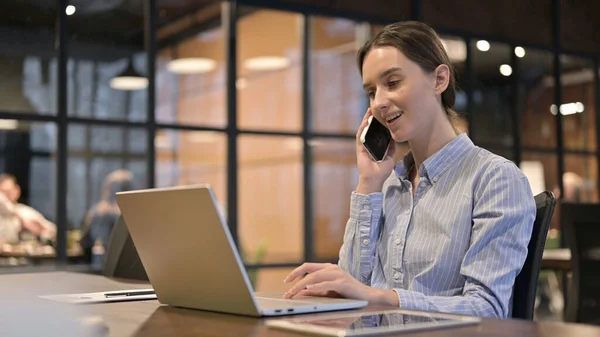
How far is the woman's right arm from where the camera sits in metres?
2.10

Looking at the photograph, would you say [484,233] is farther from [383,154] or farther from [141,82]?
[141,82]

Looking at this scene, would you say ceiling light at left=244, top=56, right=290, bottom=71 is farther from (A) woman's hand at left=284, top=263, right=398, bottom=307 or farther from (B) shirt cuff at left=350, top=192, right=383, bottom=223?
(A) woman's hand at left=284, top=263, right=398, bottom=307

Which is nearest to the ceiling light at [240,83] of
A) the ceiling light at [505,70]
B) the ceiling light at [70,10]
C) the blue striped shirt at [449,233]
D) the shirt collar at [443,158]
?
the ceiling light at [70,10]

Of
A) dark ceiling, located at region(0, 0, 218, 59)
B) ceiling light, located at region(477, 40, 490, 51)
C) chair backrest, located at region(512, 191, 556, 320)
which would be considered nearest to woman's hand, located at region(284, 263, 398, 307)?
chair backrest, located at region(512, 191, 556, 320)

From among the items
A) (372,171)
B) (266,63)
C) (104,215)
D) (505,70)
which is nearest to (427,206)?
(372,171)

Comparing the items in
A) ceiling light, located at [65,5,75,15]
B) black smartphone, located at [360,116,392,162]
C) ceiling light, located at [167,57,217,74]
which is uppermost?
ceiling light, located at [65,5,75,15]

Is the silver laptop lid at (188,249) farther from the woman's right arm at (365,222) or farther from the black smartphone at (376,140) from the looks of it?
the black smartphone at (376,140)

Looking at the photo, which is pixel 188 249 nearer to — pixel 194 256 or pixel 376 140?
pixel 194 256

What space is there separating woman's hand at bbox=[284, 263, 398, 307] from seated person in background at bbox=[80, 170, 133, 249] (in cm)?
363

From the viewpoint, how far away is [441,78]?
2088 mm

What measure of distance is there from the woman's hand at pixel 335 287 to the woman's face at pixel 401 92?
0.59 m

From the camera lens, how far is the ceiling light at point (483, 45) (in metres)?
7.09

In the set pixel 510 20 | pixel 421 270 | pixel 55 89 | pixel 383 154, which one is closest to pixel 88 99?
pixel 55 89

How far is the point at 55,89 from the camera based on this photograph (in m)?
4.96
